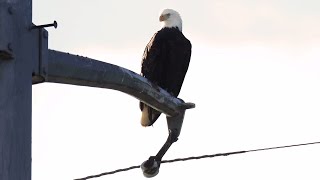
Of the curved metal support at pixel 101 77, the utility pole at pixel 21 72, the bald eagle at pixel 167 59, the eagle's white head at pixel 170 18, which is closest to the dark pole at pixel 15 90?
the utility pole at pixel 21 72

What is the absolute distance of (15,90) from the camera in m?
1.89

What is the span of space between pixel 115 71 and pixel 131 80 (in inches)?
7.1

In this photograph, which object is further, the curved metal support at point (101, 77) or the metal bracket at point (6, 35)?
the curved metal support at point (101, 77)

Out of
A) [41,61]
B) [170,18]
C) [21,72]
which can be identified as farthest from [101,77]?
[170,18]

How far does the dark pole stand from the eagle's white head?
645 centimetres

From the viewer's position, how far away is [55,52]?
6.88 feet

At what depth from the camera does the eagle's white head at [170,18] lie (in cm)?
847

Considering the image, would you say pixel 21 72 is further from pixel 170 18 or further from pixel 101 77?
pixel 170 18

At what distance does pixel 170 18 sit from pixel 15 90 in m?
6.76

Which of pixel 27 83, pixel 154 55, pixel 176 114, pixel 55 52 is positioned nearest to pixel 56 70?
pixel 55 52

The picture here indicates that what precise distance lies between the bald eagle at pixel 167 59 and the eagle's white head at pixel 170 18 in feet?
1.01

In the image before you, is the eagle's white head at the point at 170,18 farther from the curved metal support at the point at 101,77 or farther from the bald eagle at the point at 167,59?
the curved metal support at the point at 101,77

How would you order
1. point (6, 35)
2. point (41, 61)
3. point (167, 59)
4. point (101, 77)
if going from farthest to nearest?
1. point (167, 59)
2. point (101, 77)
3. point (41, 61)
4. point (6, 35)

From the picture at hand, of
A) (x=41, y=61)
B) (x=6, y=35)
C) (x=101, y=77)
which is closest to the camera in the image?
(x=6, y=35)
